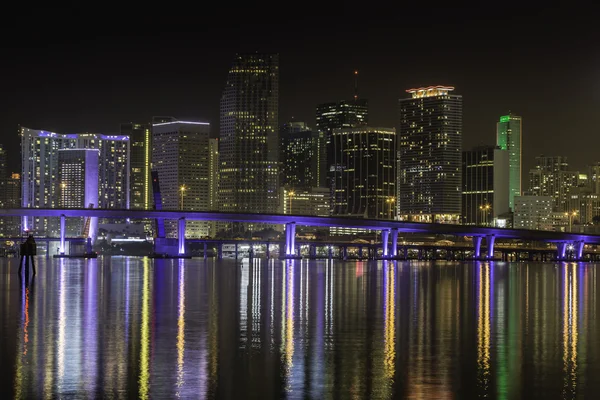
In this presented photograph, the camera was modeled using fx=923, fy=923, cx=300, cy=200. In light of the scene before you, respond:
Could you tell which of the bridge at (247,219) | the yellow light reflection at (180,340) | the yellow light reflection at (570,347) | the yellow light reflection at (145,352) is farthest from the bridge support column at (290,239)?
the yellow light reflection at (145,352)

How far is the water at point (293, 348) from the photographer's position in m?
19.4

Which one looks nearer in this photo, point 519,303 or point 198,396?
point 198,396

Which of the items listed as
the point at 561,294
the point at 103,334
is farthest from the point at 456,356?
the point at 561,294

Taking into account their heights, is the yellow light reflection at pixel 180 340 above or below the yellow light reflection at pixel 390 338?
above

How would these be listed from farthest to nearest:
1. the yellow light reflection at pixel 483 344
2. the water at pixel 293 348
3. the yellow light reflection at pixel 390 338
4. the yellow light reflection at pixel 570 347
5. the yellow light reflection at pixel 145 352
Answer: the yellow light reflection at pixel 390 338, the yellow light reflection at pixel 483 344, the yellow light reflection at pixel 570 347, the water at pixel 293 348, the yellow light reflection at pixel 145 352

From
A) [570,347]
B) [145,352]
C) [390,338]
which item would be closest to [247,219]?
[390,338]

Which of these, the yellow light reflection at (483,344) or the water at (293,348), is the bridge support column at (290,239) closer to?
the yellow light reflection at (483,344)

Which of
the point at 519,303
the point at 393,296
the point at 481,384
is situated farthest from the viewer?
the point at 393,296

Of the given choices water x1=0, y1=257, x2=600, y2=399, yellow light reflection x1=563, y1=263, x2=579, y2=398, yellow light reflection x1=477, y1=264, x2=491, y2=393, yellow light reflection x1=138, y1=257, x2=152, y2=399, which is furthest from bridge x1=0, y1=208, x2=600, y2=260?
yellow light reflection x1=138, y1=257, x2=152, y2=399

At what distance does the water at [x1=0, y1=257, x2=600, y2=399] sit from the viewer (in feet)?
63.6

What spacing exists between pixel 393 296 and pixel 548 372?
2675 centimetres

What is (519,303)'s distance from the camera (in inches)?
1774

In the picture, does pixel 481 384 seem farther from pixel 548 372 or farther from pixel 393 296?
pixel 393 296

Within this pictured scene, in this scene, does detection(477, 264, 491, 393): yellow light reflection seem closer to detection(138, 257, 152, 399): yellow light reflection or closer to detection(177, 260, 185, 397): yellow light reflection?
detection(177, 260, 185, 397): yellow light reflection
